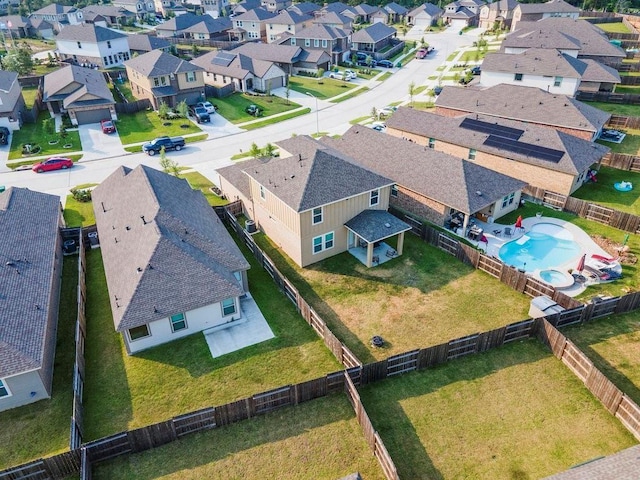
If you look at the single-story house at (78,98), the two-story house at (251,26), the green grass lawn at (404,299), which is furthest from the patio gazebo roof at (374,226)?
the two-story house at (251,26)

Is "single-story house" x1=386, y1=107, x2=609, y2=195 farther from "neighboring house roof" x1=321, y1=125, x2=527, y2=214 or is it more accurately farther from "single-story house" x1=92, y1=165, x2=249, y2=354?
"single-story house" x1=92, y1=165, x2=249, y2=354

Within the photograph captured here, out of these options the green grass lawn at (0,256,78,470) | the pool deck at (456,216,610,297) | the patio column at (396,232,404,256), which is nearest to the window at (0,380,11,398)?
the green grass lawn at (0,256,78,470)

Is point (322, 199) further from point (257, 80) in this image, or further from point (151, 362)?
point (257, 80)

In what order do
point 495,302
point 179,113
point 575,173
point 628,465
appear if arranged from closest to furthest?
point 628,465 → point 495,302 → point 575,173 → point 179,113

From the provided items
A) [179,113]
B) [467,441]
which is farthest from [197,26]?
[467,441]

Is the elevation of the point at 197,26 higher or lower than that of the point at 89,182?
higher

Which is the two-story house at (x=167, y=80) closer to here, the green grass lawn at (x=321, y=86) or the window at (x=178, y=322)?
the green grass lawn at (x=321, y=86)
